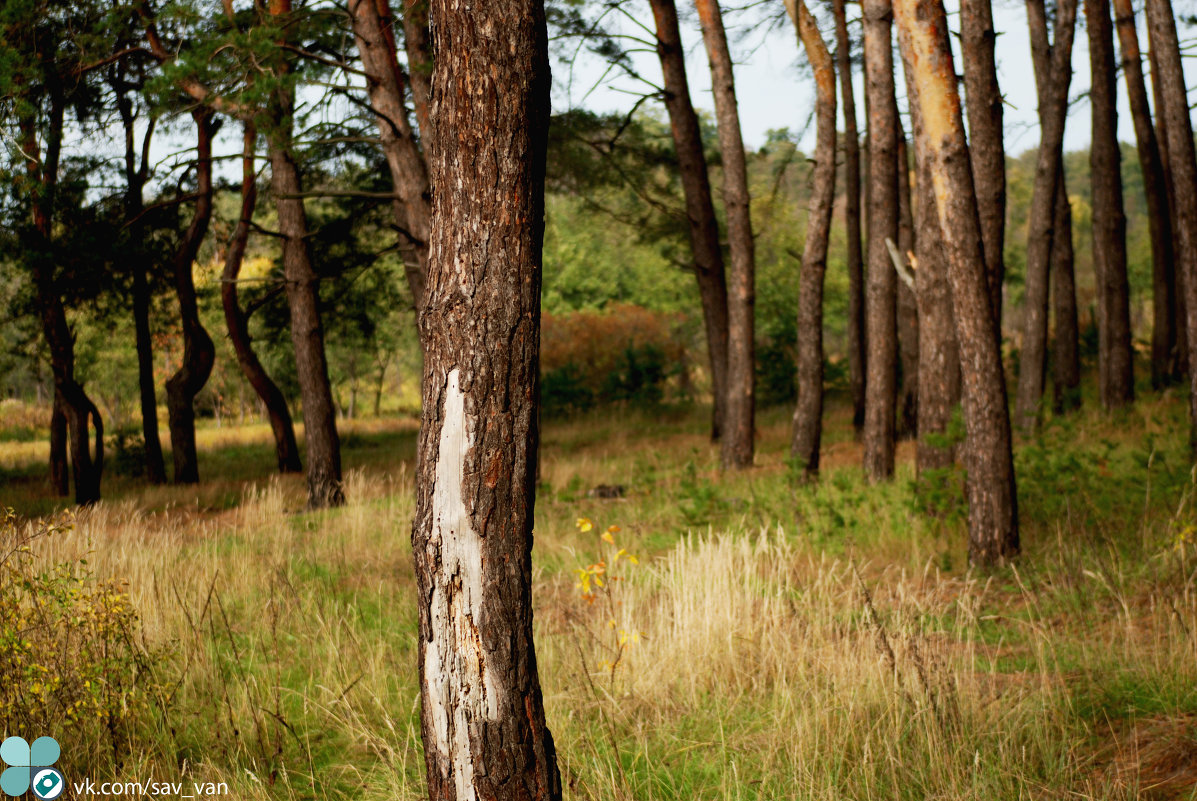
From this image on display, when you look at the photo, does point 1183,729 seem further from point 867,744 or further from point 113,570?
point 113,570

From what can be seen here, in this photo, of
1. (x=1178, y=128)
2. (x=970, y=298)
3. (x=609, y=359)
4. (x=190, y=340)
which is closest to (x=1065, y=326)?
(x=1178, y=128)

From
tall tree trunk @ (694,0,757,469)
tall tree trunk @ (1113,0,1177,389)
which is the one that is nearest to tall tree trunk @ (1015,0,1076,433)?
tall tree trunk @ (1113,0,1177,389)

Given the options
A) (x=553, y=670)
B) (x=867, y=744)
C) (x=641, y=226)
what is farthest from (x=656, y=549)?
(x=641, y=226)

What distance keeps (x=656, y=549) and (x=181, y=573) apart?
3479 millimetres

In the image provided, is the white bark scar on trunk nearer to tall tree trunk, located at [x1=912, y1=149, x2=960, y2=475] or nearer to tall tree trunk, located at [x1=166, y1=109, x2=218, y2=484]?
tall tree trunk, located at [x1=912, y1=149, x2=960, y2=475]

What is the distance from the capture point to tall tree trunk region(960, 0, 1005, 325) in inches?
254

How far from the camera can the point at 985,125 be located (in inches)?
254

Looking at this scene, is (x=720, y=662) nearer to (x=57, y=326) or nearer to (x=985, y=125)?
(x=985, y=125)

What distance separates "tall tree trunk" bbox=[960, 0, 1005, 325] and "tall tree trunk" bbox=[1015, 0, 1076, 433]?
614cm

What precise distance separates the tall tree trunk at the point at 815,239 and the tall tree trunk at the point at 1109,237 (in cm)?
522

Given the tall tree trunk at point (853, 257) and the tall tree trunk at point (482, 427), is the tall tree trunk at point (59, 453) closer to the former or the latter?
the tall tree trunk at point (853, 257)

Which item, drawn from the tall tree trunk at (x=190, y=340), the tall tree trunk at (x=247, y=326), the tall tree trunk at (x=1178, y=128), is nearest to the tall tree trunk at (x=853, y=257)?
the tall tree trunk at (x=1178, y=128)

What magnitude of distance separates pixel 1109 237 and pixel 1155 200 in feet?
5.47

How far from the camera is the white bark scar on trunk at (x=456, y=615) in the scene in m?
2.34
